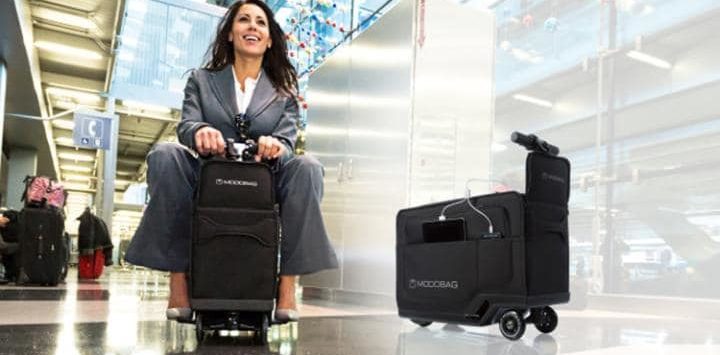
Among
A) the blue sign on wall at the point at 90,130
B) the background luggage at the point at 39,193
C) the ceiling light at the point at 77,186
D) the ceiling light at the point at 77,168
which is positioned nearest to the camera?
the background luggage at the point at 39,193

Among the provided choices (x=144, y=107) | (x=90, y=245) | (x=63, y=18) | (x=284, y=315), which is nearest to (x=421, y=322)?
(x=284, y=315)

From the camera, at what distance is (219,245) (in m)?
1.61

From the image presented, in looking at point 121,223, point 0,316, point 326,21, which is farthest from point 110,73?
point 121,223

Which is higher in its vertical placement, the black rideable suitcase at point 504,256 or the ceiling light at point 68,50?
the ceiling light at point 68,50

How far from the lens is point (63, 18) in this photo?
22.2ft

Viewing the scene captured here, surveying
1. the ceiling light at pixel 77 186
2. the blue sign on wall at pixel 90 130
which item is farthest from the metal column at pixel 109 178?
the ceiling light at pixel 77 186

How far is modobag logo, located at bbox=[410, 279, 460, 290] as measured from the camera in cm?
214

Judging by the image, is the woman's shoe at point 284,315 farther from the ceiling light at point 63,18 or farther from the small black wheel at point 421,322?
the ceiling light at point 63,18

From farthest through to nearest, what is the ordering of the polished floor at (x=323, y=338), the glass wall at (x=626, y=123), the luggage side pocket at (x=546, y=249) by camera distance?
the glass wall at (x=626, y=123) → the luggage side pocket at (x=546, y=249) → the polished floor at (x=323, y=338)

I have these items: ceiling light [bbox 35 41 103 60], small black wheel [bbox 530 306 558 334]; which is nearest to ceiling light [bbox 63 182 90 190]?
ceiling light [bbox 35 41 103 60]

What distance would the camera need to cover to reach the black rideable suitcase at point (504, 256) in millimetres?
1963

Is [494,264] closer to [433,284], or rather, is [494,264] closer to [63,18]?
[433,284]

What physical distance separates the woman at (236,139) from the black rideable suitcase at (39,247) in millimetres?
4302

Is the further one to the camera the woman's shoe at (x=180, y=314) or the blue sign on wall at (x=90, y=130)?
the blue sign on wall at (x=90, y=130)
